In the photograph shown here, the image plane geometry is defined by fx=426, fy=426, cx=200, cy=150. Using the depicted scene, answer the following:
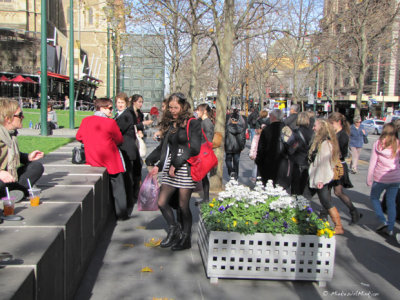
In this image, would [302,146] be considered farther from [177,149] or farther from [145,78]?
[145,78]

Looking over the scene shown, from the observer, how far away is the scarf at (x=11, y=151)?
4.16 meters

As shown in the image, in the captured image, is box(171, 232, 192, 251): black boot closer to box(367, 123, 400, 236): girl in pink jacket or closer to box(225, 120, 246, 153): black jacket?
box(367, 123, 400, 236): girl in pink jacket

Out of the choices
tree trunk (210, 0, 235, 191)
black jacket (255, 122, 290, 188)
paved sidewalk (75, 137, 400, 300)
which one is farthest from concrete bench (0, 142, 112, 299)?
tree trunk (210, 0, 235, 191)

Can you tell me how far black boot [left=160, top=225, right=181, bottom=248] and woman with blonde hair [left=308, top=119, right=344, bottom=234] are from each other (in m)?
2.13

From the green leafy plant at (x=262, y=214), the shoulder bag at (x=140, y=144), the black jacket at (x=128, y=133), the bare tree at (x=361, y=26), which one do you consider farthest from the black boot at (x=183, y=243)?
the bare tree at (x=361, y=26)

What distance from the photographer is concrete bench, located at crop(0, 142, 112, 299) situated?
257 centimetres

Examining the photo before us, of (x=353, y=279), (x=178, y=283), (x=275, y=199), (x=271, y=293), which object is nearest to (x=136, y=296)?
(x=178, y=283)

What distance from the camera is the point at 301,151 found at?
7.61m

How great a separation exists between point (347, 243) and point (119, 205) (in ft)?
11.1

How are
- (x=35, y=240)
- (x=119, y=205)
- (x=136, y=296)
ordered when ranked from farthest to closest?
1. (x=119, y=205)
2. (x=136, y=296)
3. (x=35, y=240)

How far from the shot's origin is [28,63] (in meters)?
44.9

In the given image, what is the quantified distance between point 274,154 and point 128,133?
2.49 metres

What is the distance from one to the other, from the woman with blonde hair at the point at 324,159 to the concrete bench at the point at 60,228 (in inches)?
118

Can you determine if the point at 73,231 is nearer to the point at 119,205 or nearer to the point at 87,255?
the point at 87,255
